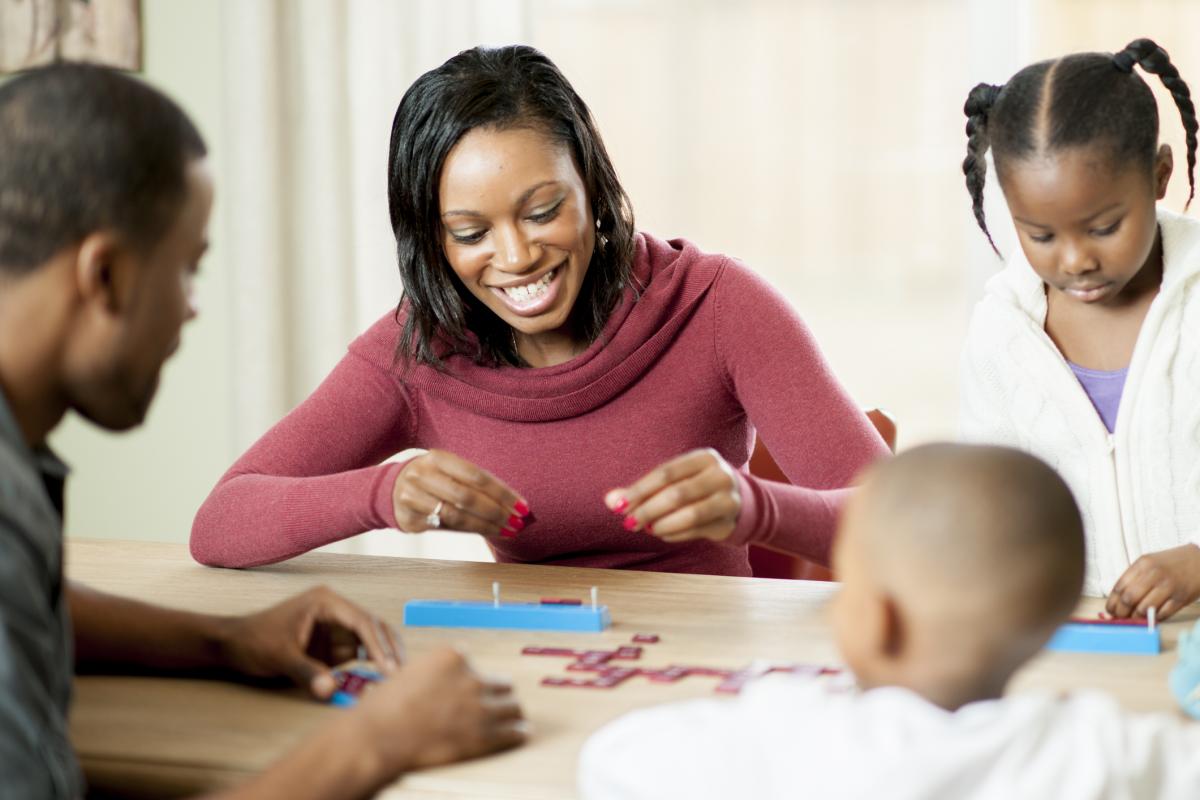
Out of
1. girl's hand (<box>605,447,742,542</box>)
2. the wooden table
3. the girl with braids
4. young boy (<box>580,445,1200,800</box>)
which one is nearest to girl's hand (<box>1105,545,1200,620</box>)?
the wooden table

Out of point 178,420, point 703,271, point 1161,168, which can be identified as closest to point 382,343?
point 703,271

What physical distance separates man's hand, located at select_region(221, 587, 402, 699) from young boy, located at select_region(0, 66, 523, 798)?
0.23m

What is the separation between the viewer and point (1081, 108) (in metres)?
1.90

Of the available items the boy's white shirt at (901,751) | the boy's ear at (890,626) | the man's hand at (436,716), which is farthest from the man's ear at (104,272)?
the boy's ear at (890,626)

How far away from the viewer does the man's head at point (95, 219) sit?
1187mm

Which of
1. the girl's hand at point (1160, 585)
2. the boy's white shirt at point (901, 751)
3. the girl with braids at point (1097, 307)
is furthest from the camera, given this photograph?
the girl with braids at point (1097, 307)

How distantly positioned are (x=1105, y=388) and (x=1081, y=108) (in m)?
0.42

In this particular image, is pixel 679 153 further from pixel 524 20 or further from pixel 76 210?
pixel 76 210

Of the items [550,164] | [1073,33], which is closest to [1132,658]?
[550,164]

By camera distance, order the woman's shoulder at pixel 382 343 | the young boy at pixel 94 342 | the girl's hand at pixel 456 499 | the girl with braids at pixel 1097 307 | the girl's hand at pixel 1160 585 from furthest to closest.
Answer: the woman's shoulder at pixel 382 343 → the girl with braids at pixel 1097 307 → the girl's hand at pixel 456 499 → the girl's hand at pixel 1160 585 → the young boy at pixel 94 342

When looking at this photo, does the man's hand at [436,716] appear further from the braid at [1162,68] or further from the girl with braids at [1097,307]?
the braid at [1162,68]

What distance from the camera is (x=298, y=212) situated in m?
3.81

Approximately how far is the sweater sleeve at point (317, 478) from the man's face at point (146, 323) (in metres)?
0.58

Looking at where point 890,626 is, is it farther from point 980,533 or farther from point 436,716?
point 436,716
